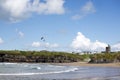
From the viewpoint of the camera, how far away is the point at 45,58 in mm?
139250

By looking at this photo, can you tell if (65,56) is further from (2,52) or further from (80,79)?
(80,79)

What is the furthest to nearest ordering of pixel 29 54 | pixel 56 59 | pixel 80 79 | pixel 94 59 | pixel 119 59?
pixel 29 54 → pixel 56 59 → pixel 94 59 → pixel 119 59 → pixel 80 79

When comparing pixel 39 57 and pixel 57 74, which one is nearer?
pixel 57 74

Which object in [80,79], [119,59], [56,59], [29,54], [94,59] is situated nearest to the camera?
[80,79]

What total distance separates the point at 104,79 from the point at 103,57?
69.3 m

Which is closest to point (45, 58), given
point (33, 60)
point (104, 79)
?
point (33, 60)

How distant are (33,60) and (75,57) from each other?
1892 centimetres

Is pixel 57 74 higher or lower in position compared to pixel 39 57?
lower

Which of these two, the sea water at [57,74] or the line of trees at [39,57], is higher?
the line of trees at [39,57]

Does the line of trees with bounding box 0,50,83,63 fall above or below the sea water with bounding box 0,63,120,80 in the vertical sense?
above

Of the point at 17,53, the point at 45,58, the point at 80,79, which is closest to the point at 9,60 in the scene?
the point at 17,53

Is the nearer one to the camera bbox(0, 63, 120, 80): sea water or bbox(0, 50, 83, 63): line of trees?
bbox(0, 63, 120, 80): sea water

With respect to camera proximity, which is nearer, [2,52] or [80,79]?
[80,79]

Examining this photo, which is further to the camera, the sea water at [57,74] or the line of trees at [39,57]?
the line of trees at [39,57]
